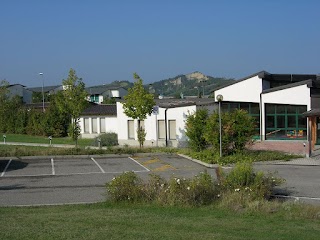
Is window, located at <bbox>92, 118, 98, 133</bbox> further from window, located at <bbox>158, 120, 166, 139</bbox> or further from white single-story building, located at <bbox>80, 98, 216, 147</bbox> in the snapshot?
window, located at <bbox>158, 120, 166, 139</bbox>

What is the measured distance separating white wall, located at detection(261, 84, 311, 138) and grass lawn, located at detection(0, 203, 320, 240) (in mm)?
22712

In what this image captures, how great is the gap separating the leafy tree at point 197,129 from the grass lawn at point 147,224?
48.9 feet

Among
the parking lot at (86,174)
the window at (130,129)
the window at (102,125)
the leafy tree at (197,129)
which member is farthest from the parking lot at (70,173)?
the window at (102,125)

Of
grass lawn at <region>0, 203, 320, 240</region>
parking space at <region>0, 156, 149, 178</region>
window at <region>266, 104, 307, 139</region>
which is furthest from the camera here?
window at <region>266, 104, 307, 139</region>

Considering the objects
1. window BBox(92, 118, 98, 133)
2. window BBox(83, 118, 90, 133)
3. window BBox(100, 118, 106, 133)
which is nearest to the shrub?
window BBox(100, 118, 106, 133)

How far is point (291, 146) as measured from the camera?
30.0 meters

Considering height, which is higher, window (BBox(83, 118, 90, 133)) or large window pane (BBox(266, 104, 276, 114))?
large window pane (BBox(266, 104, 276, 114))

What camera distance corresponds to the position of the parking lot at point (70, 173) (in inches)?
553

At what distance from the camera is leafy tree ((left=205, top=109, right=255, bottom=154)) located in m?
23.9

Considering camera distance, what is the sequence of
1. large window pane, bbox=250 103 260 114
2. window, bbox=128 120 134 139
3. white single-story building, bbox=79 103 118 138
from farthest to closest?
white single-story building, bbox=79 103 118 138, window, bbox=128 120 134 139, large window pane, bbox=250 103 260 114

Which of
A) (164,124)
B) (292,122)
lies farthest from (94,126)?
(292,122)

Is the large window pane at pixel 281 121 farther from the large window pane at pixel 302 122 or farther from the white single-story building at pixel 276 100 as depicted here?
the large window pane at pixel 302 122

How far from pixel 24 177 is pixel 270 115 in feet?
66.8

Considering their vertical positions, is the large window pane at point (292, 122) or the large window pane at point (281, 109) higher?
the large window pane at point (281, 109)
